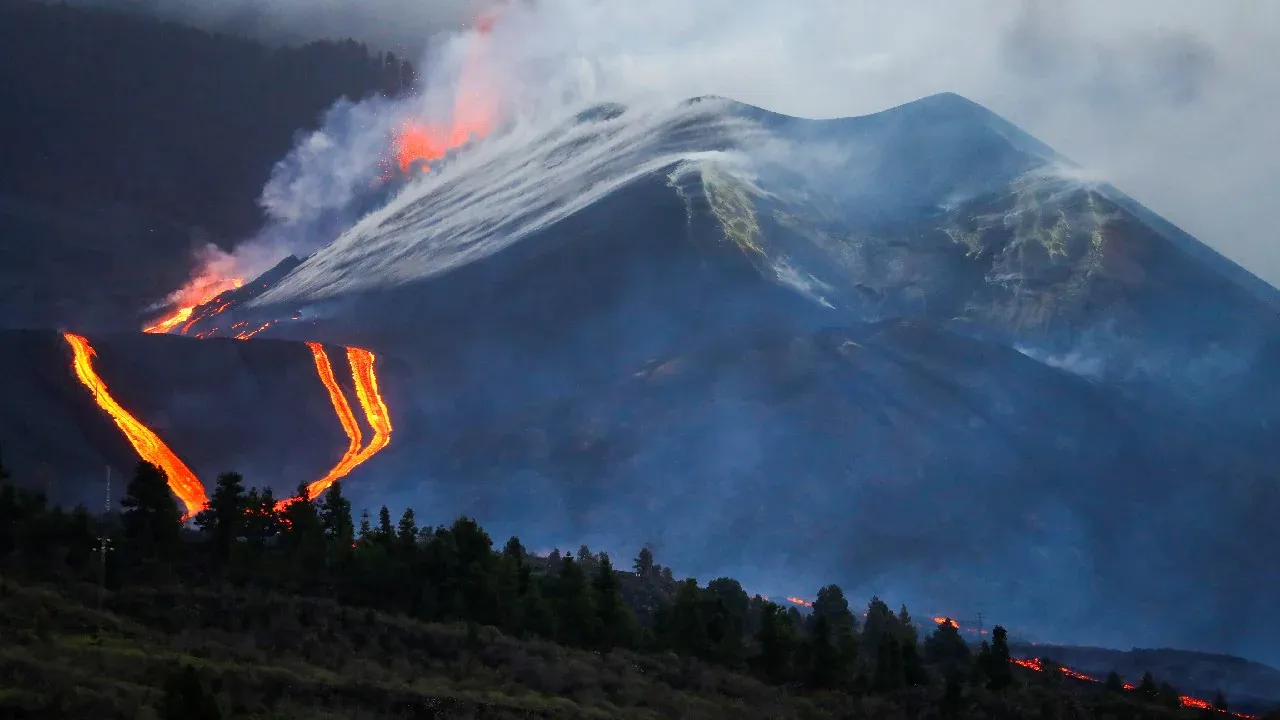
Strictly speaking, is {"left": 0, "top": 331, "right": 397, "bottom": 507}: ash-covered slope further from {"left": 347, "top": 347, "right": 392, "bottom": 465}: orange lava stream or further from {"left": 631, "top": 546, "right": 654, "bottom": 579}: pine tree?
{"left": 631, "top": 546, "right": 654, "bottom": 579}: pine tree

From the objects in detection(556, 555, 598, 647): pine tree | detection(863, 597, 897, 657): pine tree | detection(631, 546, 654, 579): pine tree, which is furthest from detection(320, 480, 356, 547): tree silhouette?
detection(863, 597, 897, 657): pine tree

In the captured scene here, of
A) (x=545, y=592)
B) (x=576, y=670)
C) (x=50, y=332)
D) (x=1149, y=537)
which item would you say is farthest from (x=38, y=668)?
(x=1149, y=537)

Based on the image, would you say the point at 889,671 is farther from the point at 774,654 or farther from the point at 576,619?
the point at 576,619

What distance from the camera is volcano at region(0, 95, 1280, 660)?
140125 millimetres

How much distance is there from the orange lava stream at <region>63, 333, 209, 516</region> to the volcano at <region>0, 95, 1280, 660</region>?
97.7 inches

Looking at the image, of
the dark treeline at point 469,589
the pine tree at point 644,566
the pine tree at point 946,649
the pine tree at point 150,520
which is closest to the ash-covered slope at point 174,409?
the pine tree at point 644,566

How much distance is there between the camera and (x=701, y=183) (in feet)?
634

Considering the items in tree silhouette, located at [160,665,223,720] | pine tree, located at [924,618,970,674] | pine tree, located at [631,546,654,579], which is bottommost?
tree silhouette, located at [160,665,223,720]

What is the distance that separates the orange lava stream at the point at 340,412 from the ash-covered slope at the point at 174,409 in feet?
3.28

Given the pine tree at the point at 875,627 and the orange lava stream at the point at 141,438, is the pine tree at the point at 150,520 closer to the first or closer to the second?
the pine tree at the point at 875,627

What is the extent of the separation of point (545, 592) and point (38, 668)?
3352cm

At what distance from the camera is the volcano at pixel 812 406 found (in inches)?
5517

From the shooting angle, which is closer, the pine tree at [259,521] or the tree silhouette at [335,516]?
the pine tree at [259,521]

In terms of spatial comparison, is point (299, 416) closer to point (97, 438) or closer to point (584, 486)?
point (97, 438)
